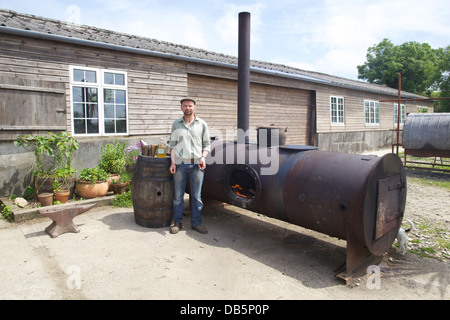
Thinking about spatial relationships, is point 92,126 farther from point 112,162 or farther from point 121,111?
point 112,162

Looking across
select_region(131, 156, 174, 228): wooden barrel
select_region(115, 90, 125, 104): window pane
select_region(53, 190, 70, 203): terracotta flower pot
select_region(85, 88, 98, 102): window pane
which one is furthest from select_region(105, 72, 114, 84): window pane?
select_region(131, 156, 174, 228): wooden barrel

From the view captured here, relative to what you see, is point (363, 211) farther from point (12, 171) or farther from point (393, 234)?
point (12, 171)

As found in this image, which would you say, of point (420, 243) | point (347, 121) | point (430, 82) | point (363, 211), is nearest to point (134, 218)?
point (363, 211)

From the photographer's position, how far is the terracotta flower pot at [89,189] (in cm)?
629

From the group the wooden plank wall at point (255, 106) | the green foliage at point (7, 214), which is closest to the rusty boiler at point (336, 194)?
the green foliage at point (7, 214)

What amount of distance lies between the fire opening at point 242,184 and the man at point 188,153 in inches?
22.0

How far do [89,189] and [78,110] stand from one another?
2.05m

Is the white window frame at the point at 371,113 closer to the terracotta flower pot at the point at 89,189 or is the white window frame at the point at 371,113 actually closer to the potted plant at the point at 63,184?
the terracotta flower pot at the point at 89,189

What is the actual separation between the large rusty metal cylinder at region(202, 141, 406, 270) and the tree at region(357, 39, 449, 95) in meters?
40.6

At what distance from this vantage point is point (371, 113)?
18.6 meters

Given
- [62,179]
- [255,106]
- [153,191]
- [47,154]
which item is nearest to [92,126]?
[47,154]

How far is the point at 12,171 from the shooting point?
6.30 m

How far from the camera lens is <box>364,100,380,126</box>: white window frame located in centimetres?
1806
